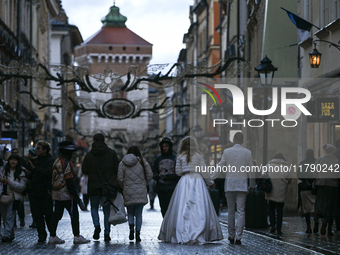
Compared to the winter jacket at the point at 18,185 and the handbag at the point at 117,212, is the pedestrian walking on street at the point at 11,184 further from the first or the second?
the handbag at the point at 117,212

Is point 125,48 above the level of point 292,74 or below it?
above

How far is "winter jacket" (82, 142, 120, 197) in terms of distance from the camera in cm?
1259

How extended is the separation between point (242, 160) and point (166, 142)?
141 centimetres

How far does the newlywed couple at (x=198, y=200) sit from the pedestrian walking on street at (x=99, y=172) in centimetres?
101

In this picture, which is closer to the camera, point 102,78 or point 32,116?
point 102,78

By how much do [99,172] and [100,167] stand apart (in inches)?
3.4

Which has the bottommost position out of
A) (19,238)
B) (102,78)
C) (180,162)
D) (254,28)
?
(19,238)

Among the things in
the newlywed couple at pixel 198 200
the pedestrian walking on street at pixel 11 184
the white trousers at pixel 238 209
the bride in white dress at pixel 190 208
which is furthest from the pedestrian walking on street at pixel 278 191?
the pedestrian walking on street at pixel 11 184

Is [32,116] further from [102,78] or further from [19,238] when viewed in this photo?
[19,238]

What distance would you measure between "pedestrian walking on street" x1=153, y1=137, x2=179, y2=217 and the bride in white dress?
57 cm

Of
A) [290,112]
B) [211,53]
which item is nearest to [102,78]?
[290,112]

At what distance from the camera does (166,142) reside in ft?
43.0

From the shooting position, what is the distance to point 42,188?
40.7 ft

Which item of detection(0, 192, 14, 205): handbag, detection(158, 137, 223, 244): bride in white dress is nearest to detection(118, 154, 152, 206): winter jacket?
detection(158, 137, 223, 244): bride in white dress
